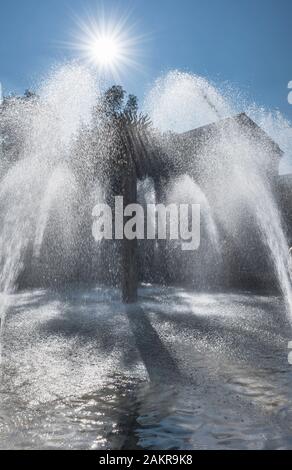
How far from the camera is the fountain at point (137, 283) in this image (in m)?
3.73

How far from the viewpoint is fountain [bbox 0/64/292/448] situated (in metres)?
3.73

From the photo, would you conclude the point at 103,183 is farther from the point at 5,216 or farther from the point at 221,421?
the point at 221,421

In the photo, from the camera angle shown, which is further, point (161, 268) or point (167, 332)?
point (161, 268)

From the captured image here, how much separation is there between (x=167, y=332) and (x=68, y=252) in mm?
13991

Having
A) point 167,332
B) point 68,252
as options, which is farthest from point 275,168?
point 167,332

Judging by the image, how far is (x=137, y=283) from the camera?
11.2m

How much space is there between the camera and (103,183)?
14.8m

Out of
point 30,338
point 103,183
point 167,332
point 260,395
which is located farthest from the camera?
point 103,183
